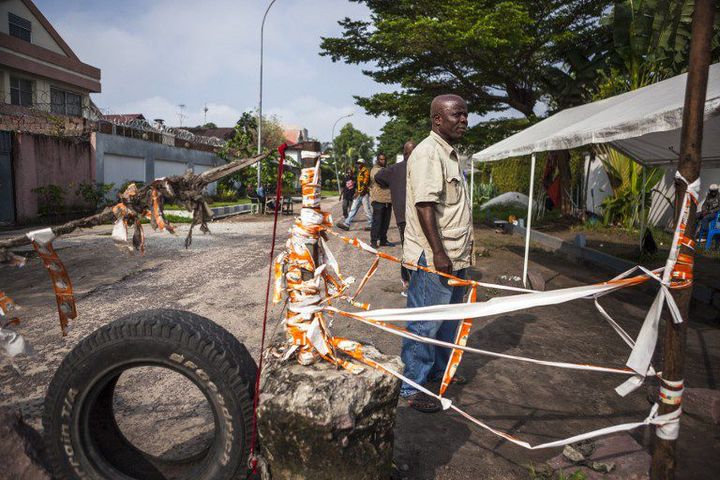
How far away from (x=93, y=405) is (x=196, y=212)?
37.7 inches

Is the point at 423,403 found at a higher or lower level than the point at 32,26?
lower

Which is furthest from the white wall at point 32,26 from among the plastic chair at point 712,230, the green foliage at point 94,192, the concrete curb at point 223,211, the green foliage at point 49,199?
the plastic chair at point 712,230

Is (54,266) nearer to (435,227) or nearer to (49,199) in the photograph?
(435,227)

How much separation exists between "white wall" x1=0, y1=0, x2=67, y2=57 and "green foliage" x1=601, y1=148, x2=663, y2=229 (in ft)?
77.4

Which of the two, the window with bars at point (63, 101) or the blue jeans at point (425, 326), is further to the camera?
the window with bars at point (63, 101)

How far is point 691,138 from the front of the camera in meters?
1.73

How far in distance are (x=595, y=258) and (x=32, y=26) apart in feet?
82.0

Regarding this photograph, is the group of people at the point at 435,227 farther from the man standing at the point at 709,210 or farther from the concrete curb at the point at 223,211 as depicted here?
the concrete curb at the point at 223,211

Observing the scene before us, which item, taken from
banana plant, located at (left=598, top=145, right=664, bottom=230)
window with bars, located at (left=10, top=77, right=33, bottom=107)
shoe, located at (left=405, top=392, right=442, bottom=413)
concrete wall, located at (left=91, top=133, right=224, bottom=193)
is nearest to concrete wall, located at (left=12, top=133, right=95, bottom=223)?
concrete wall, located at (left=91, top=133, right=224, bottom=193)

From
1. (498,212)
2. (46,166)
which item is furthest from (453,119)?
(498,212)

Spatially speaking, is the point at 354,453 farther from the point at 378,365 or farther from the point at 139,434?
the point at 139,434

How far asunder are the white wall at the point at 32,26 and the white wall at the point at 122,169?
744 cm

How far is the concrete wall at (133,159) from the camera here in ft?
53.9

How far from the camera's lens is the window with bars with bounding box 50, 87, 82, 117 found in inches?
802
